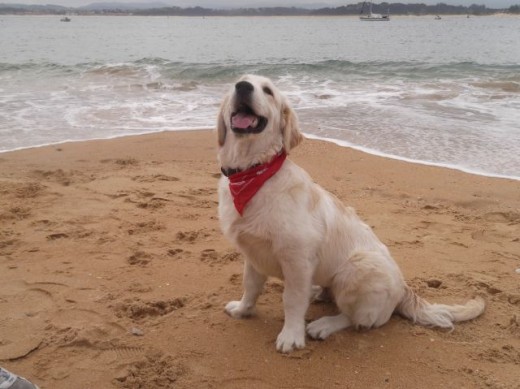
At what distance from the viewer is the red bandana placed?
3059 mm

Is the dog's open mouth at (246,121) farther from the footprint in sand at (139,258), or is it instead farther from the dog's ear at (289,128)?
the footprint in sand at (139,258)

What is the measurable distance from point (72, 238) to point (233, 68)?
52.0 feet

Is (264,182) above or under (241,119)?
under

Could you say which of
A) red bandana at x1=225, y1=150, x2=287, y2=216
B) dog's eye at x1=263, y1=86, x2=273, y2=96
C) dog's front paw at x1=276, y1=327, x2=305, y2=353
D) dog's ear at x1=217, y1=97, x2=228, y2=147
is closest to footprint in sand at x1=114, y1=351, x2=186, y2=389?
dog's front paw at x1=276, y1=327, x2=305, y2=353

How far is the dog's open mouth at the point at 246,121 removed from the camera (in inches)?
120

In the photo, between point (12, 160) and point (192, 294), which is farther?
point (12, 160)

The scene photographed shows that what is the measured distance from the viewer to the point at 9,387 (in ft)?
7.61

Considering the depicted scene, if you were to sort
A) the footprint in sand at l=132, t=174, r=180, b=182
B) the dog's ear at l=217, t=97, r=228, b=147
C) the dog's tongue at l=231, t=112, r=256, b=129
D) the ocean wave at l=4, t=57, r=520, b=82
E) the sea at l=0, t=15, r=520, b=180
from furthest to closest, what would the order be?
the ocean wave at l=4, t=57, r=520, b=82, the sea at l=0, t=15, r=520, b=180, the footprint in sand at l=132, t=174, r=180, b=182, the dog's ear at l=217, t=97, r=228, b=147, the dog's tongue at l=231, t=112, r=256, b=129

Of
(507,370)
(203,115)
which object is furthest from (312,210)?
(203,115)

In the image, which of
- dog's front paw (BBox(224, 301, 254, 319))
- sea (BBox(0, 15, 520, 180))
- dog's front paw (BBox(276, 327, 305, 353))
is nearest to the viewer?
dog's front paw (BBox(276, 327, 305, 353))

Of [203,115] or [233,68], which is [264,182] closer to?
[203,115]

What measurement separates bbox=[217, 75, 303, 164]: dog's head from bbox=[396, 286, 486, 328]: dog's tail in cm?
142

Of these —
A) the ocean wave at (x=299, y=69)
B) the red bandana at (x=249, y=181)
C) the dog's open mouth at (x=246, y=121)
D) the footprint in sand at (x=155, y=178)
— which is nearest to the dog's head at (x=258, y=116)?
the dog's open mouth at (x=246, y=121)

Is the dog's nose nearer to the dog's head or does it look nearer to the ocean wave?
the dog's head
